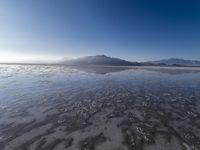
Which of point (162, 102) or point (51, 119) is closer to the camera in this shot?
point (51, 119)

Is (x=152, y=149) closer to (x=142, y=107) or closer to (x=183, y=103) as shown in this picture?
(x=142, y=107)

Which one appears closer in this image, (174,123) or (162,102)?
(174,123)

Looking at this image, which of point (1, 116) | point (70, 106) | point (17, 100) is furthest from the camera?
point (17, 100)

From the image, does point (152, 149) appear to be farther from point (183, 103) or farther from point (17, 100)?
point (17, 100)

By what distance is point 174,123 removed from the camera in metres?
7.34

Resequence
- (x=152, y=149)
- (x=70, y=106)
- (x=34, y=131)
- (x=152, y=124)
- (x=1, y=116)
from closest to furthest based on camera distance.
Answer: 1. (x=152, y=149)
2. (x=34, y=131)
3. (x=152, y=124)
4. (x=1, y=116)
5. (x=70, y=106)

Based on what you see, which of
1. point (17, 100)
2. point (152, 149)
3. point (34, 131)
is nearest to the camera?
point (152, 149)

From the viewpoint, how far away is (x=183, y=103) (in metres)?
10.9

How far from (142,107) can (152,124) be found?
2719mm

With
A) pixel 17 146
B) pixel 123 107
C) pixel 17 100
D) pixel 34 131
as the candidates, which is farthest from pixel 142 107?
pixel 17 100

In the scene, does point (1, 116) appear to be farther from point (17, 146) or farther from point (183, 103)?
point (183, 103)

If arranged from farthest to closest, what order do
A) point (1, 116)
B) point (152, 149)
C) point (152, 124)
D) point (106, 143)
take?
point (1, 116), point (152, 124), point (106, 143), point (152, 149)

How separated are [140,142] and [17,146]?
5.09 metres

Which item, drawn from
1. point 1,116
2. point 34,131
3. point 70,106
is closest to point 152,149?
point 34,131
